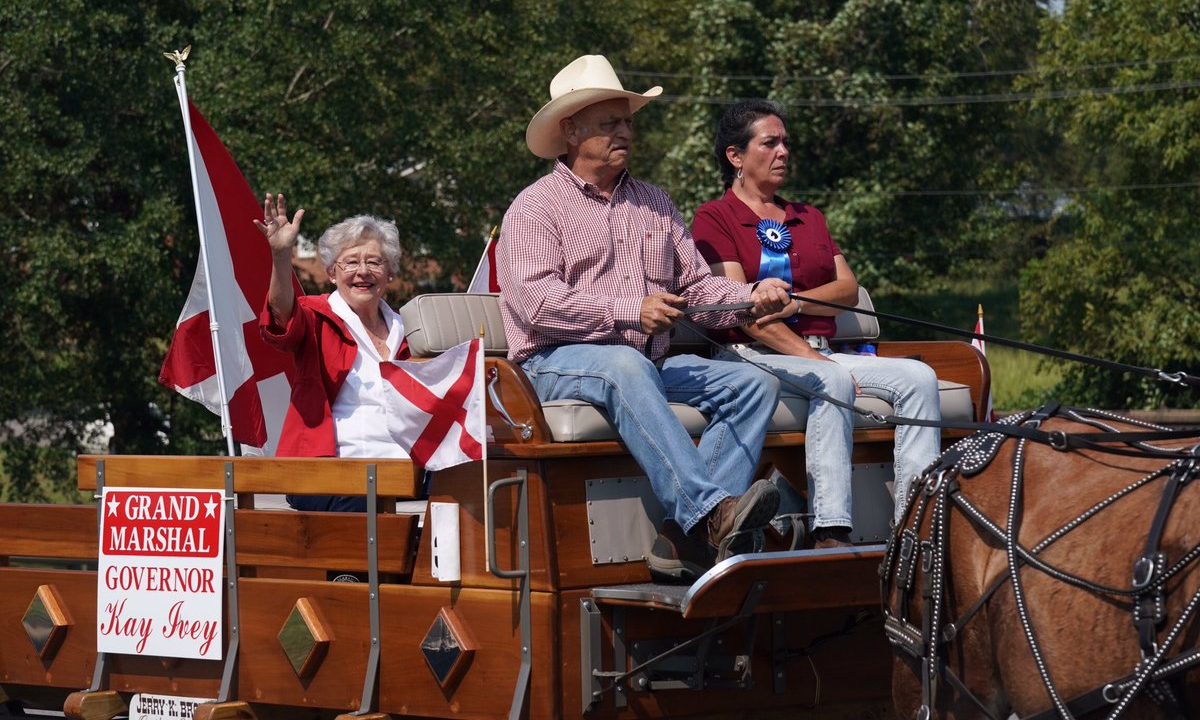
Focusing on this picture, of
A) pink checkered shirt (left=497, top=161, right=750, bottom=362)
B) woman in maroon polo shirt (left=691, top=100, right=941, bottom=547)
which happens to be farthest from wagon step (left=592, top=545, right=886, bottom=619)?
pink checkered shirt (left=497, top=161, right=750, bottom=362)

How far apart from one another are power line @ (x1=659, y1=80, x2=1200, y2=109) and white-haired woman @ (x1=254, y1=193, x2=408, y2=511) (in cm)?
1726

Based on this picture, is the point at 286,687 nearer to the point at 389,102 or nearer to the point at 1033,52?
the point at 389,102

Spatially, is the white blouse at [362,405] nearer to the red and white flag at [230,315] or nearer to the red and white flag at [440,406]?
the red and white flag at [230,315]

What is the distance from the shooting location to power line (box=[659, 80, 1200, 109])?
2347 cm

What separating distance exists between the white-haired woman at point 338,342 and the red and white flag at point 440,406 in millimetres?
536

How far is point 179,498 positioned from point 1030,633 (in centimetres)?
313

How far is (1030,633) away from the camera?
3871mm

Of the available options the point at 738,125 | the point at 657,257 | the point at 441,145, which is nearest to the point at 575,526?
the point at 657,257

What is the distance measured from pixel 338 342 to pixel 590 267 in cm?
109

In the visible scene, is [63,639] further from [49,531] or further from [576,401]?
[576,401]

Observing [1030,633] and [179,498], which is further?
[179,498]

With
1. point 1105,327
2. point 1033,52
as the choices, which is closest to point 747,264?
point 1105,327

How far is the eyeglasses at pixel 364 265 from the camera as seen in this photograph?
6.05m

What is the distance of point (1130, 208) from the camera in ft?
79.1
